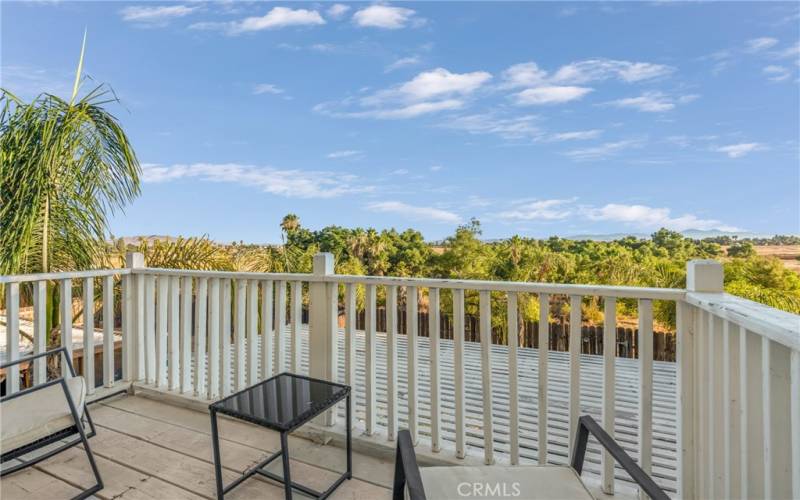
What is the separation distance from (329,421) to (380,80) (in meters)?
16.2

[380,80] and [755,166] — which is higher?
[380,80]

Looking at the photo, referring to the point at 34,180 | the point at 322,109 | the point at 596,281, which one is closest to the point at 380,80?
the point at 322,109

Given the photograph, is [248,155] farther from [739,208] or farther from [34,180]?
[739,208]

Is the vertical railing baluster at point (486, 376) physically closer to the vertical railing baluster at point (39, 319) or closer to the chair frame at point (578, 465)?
the chair frame at point (578, 465)

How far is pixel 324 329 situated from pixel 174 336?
143 centimetres

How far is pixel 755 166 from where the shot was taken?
18.0m

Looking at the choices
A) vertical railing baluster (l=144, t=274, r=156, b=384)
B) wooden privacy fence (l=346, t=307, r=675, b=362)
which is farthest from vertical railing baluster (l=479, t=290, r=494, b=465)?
wooden privacy fence (l=346, t=307, r=675, b=362)

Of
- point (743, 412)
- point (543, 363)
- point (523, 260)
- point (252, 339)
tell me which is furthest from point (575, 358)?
point (523, 260)

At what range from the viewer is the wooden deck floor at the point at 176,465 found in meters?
1.98

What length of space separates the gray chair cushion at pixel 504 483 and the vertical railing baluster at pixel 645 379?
0.67 meters

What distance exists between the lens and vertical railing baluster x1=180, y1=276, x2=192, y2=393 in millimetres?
3000

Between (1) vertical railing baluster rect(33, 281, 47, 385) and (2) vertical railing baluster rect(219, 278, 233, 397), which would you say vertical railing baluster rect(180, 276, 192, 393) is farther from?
(1) vertical railing baluster rect(33, 281, 47, 385)

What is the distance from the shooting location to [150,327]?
125 inches

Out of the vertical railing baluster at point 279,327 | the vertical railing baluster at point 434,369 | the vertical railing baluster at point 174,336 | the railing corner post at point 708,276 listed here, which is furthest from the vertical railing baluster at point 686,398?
the vertical railing baluster at point 174,336
